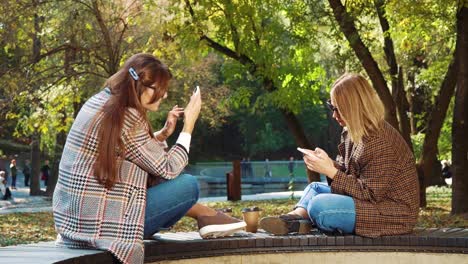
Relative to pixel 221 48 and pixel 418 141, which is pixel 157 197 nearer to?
pixel 221 48

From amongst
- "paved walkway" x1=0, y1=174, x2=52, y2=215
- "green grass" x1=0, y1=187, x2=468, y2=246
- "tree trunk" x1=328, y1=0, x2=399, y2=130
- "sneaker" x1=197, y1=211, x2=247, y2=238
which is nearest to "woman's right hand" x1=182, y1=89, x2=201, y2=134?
"sneaker" x1=197, y1=211, x2=247, y2=238

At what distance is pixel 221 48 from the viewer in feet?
49.7

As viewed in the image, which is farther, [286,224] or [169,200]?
[286,224]

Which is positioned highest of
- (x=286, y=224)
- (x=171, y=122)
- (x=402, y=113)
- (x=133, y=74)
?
(x=402, y=113)

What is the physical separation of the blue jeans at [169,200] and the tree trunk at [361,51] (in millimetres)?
7645

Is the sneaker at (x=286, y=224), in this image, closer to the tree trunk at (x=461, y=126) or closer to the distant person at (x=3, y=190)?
the tree trunk at (x=461, y=126)

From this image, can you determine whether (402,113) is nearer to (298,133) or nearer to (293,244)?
(298,133)

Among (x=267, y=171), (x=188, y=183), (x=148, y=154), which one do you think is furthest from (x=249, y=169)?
Result: (x=148, y=154)

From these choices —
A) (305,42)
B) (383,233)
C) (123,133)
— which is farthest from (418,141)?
(123,133)

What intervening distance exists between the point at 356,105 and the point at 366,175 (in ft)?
1.61

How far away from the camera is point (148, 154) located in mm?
4914

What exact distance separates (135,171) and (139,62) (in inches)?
25.3

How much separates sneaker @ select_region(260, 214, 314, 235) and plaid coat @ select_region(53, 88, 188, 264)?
52.7 inches

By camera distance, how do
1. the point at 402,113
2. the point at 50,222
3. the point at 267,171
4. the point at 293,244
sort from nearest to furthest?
the point at 293,244, the point at 50,222, the point at 402,113, the point at 267,171
